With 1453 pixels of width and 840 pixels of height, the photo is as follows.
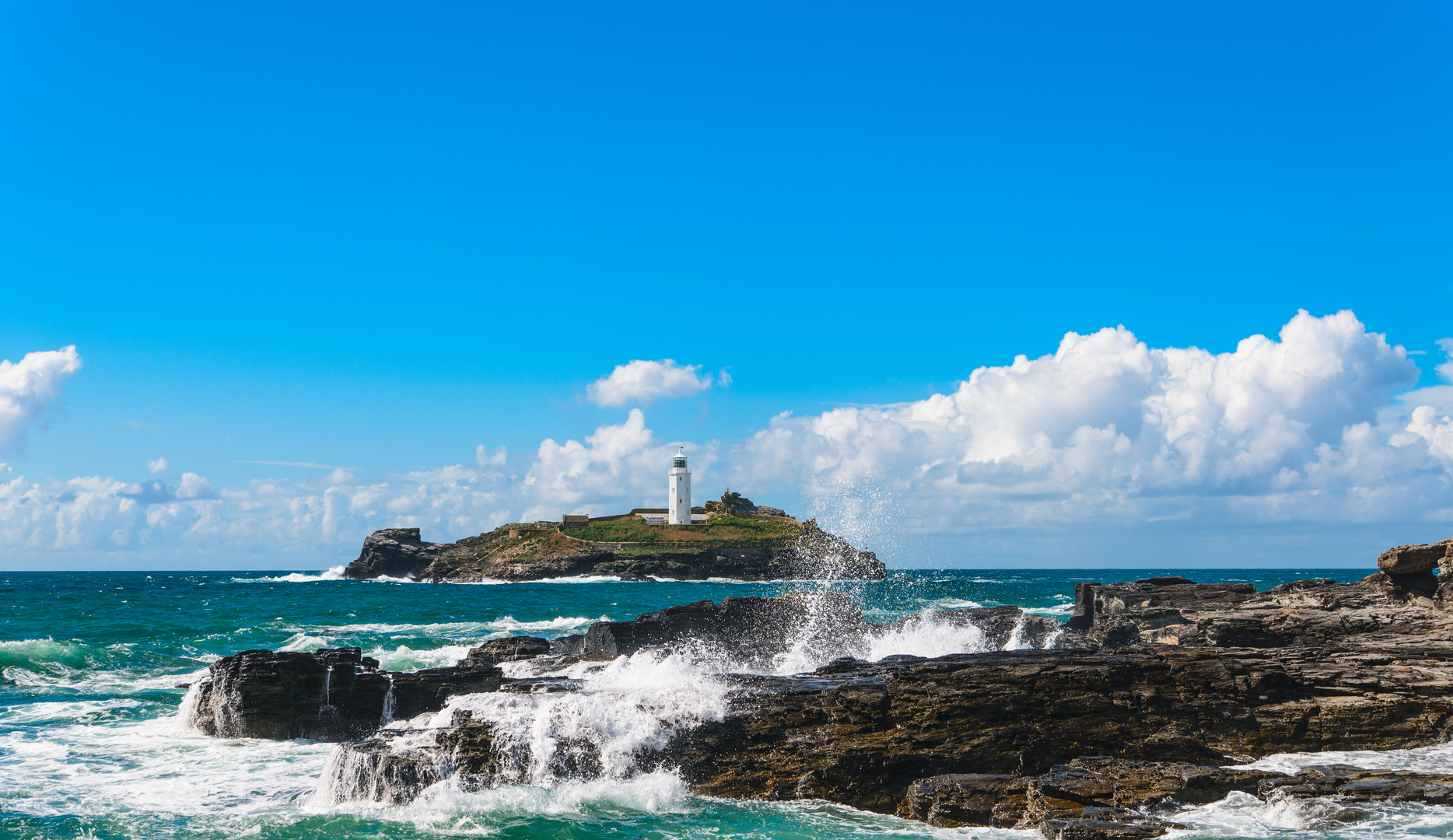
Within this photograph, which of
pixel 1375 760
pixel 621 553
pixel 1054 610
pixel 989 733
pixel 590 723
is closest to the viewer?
pixel 1375 760

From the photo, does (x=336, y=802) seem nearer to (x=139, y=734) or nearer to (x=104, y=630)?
(x=139, y=734)

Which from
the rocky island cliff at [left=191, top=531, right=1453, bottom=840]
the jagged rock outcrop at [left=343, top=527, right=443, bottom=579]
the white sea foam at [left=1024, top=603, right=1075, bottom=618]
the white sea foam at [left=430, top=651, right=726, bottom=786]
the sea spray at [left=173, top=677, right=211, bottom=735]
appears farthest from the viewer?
the jagged rock outcrop at [left=343, top=527, right=443, bottom=579]

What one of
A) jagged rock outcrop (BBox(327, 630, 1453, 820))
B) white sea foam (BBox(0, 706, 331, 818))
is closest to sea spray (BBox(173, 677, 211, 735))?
white sea foam (BBox(0, 706, 331, 818))

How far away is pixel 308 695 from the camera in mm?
20562

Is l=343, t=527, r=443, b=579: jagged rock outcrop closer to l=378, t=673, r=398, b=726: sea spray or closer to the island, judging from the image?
the island

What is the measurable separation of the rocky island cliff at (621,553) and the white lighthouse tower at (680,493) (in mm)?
3837

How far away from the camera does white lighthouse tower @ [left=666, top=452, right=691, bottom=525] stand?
5527 inches

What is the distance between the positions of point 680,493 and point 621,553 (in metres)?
18.6

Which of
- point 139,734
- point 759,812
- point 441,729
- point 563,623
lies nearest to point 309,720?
point 139,734

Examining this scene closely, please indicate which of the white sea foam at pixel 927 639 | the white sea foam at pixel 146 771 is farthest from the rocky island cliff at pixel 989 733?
the white sea foam at pixel 927 639

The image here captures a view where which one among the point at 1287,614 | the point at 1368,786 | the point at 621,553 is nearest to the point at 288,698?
the point at 1368,786

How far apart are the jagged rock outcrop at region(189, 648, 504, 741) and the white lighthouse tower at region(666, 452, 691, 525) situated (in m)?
119

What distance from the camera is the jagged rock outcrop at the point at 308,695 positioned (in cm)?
2022

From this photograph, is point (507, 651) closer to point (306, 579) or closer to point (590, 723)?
point (590, 723)
